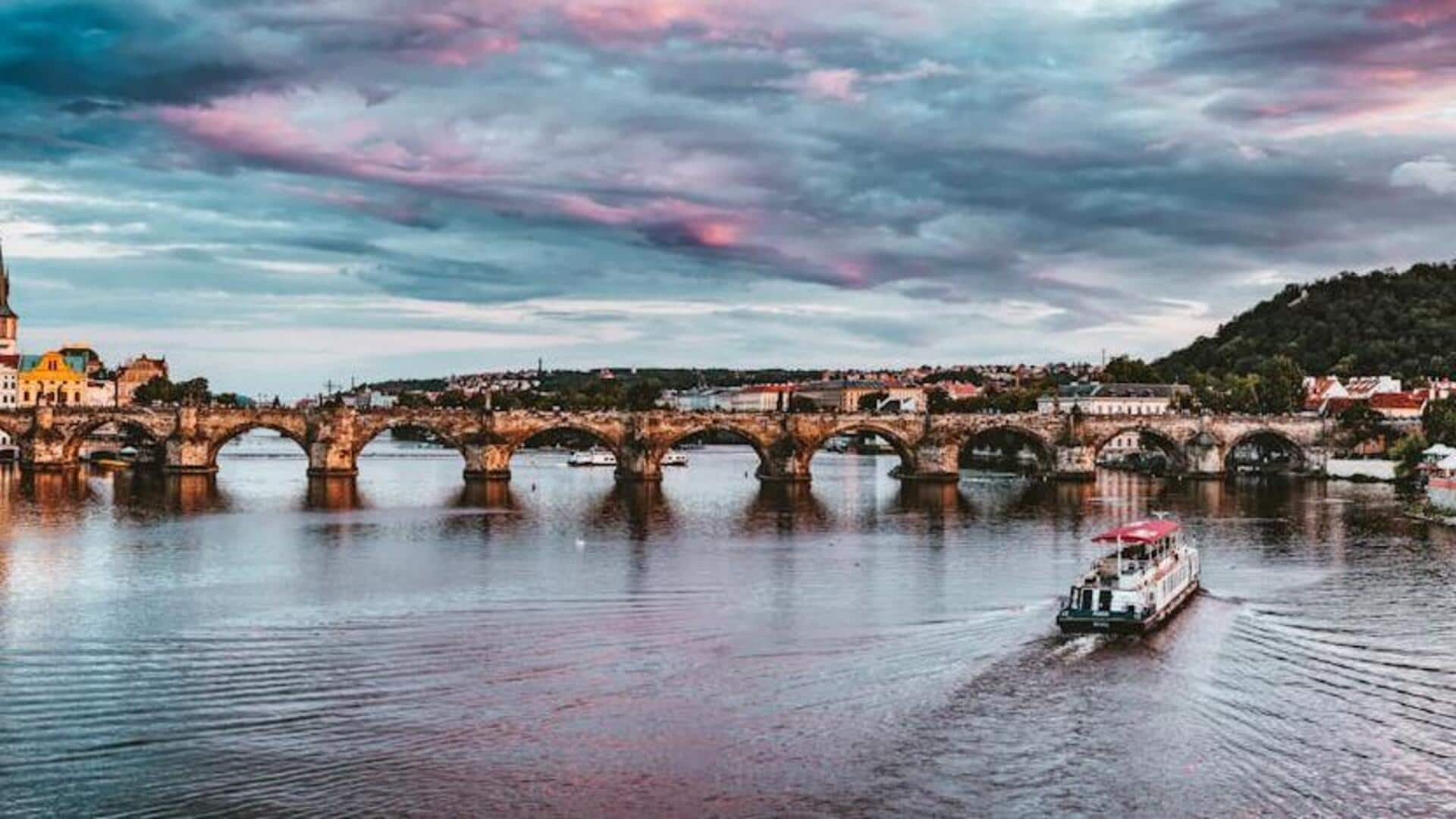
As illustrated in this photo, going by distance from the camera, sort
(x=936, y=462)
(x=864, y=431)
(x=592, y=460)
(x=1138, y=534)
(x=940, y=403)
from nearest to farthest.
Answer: (x=1138, y=534) < (x=936, y=462) < (x=864, y=431) < (x=592, y=460) < (x=940, y=403)

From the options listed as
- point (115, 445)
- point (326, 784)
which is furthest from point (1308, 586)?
point (115, 445)

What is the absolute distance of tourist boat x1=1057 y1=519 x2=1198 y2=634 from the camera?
115 feet

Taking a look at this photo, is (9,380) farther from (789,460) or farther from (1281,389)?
(1281,389)

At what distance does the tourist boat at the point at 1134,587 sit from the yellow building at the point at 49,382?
12234 cm

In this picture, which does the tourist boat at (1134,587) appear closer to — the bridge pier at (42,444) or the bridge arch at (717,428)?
the bridge arch at (717,428)

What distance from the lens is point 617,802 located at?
71.1 feet

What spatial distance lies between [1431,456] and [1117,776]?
70.5 metres

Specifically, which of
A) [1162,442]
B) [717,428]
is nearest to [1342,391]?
[1162,442]

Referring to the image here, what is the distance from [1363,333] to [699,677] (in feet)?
561

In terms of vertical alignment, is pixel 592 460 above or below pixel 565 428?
below

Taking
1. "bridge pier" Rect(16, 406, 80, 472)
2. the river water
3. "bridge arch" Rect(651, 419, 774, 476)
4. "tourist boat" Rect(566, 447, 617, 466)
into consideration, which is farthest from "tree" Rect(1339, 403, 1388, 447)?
"bridge pier" Rect(16, 406, 80, 472)

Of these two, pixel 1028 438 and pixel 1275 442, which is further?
pixel 1275 442

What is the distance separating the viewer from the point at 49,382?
145 m

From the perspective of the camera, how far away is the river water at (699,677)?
22.4 m
